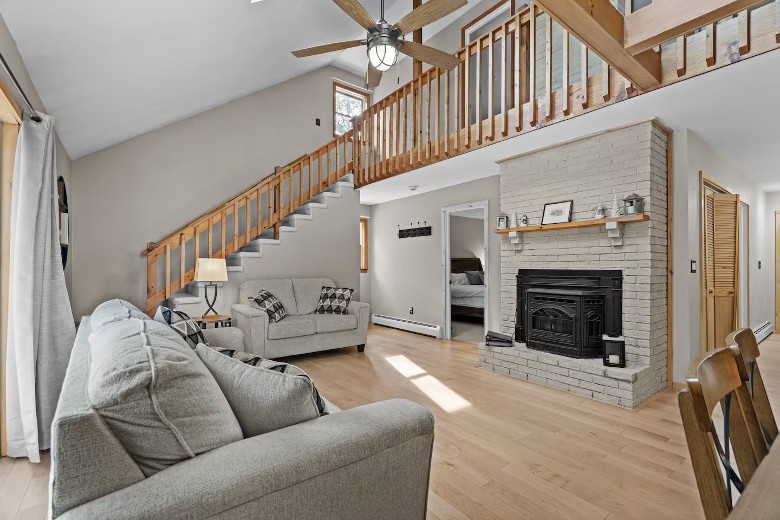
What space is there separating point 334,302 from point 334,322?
1.23 ft

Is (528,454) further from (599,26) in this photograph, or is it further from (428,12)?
(428,12)

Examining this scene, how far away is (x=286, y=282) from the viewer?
5289 mm

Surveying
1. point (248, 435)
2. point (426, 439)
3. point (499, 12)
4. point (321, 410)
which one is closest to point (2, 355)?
point (248, 435)

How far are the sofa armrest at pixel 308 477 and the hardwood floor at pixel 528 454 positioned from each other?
30.0 inches

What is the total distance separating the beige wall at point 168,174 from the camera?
4.71 meters

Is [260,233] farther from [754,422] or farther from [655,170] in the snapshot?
[754,422]

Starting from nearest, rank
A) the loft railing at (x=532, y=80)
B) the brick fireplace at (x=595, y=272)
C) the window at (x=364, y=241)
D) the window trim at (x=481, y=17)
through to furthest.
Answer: the loft railing at (x=532, y=80), the brick fireplace at (x=595, y=272), the window trim at (x=481, y=17), the window at (x=364, y=241)

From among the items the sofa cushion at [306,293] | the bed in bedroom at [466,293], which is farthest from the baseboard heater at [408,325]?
the sofa cushion at [306,293]

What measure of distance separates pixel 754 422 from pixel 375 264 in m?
6.52

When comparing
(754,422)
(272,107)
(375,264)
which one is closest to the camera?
(754,422)

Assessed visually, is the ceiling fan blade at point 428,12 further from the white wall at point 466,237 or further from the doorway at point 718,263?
the white wall at point 466,237

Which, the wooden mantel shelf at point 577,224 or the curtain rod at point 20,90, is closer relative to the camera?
the curtain rod at point 20,90

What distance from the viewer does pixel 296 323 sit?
4625mm

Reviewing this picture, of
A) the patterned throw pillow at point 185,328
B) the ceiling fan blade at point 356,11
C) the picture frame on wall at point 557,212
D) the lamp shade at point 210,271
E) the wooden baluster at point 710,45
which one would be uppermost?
the ceiling fan blade at point 356,11
